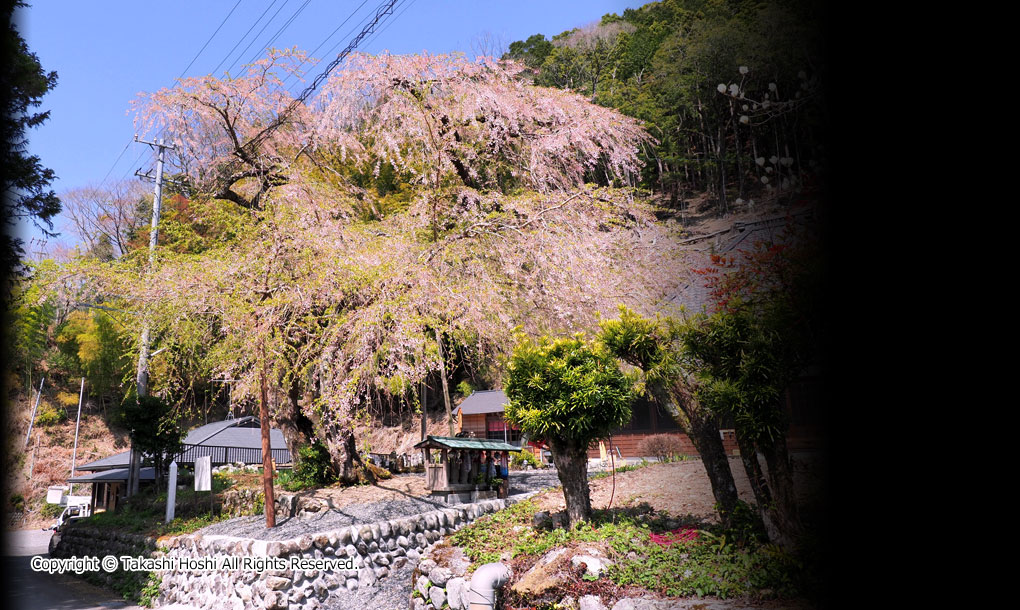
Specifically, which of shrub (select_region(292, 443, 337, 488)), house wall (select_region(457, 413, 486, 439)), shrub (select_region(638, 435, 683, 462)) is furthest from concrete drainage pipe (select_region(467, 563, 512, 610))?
house wall (select_region(457, 413, 486, 439))

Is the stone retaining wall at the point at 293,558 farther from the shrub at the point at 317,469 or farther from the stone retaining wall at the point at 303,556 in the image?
the shrub at the point at 317,469

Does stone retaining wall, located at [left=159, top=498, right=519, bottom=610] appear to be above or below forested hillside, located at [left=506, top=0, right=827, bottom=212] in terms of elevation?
below

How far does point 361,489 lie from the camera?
9.77 m

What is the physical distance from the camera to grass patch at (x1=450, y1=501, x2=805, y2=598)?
3.99m

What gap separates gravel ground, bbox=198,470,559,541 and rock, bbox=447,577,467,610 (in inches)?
104

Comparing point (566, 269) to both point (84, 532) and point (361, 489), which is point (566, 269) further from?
point (84, 532)

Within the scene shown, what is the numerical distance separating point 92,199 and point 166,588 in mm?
26645

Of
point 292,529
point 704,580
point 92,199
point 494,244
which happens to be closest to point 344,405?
point 292,529

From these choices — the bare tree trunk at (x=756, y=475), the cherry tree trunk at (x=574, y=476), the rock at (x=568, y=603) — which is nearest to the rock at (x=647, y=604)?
the rock at (x=568, y=603)

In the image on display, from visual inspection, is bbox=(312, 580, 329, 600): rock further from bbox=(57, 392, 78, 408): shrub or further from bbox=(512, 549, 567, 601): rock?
bbox=(57, 392, 78, 408): shrub

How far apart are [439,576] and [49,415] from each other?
28.6 m

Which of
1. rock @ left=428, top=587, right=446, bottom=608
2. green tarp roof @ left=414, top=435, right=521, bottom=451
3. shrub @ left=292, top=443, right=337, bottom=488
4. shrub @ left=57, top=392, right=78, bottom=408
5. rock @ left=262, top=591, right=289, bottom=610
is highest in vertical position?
shrub @ left=57, top=392, right=78, bottom=408

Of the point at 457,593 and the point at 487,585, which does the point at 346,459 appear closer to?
the point at 457,593

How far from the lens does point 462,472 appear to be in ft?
31.1
